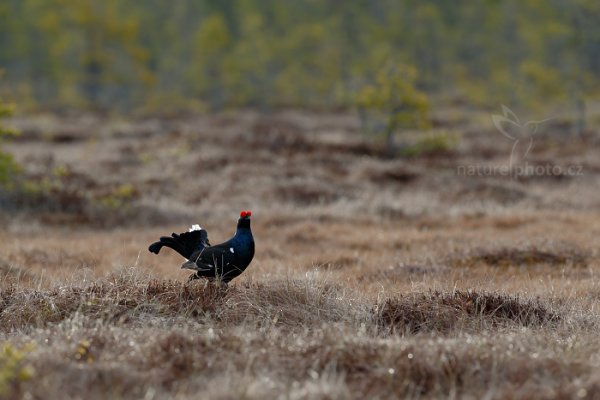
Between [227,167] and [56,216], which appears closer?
[56,216]

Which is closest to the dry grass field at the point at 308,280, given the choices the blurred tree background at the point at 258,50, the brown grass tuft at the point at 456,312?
the brown grass tuft at the point at 456,312

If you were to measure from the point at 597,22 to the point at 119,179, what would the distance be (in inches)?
895

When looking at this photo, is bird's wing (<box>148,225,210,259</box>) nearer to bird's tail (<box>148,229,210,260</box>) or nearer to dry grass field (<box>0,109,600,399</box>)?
bird's tail (<box>148,229,210,260</box>)

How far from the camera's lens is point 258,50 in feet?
178

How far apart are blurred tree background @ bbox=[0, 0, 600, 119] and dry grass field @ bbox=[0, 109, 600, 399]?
24798mm

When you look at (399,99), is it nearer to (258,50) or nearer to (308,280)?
(308,280)

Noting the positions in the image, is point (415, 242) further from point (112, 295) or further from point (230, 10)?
point (230, 10)

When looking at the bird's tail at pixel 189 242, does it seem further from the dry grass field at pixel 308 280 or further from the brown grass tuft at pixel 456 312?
the brown grass tuft at pixel 456 312

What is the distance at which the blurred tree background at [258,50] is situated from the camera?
160 feet

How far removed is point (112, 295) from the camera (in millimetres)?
5816

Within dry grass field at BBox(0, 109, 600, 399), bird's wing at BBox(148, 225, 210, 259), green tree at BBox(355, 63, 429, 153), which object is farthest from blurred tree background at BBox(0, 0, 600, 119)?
bird's wing at BBox(148, 225, 210, 259)

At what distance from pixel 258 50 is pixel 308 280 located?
49712 mm

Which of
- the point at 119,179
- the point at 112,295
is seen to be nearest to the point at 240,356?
the point at 112,295

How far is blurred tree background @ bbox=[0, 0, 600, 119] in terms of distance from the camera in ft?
160
